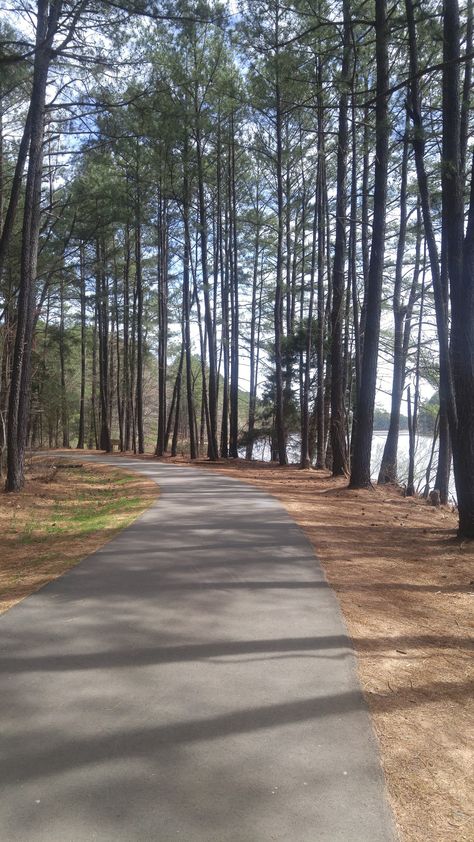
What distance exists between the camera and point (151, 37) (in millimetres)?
13883

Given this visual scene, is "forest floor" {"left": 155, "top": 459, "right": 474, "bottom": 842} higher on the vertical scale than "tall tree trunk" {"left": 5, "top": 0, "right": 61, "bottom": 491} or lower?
lower

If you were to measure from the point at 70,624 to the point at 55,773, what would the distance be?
6.26 ft

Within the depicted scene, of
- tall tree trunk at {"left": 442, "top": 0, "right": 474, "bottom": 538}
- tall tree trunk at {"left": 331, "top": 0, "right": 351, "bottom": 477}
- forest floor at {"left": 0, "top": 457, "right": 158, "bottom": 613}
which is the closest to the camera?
forest floor at {"left": 0, "top": 457, "right": 158, "bottom": 613}

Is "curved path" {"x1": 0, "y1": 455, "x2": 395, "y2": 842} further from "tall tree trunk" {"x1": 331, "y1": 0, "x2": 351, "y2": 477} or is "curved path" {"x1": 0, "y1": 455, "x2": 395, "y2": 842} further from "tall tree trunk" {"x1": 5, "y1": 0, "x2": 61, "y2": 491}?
"tall tree trunk" {"x1": 331, "y1": 0, "x2": 351, "y2": 477}

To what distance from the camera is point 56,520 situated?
370 inches

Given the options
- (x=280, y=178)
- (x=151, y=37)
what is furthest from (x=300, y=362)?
(x=151, y=37)

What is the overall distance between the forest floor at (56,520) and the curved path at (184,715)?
1.94ft

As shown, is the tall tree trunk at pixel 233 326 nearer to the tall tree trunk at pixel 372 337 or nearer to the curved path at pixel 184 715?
the tall tree trunk at pixel 372 337

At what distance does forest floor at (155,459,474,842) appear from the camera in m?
2.49

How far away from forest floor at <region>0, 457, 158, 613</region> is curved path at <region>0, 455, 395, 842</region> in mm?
590

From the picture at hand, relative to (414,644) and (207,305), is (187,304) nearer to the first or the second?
(207,305)

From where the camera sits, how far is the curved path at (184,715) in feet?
7.37

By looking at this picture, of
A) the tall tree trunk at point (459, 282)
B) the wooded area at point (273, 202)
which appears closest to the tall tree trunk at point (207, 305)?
the wooded area at point (273, 202)

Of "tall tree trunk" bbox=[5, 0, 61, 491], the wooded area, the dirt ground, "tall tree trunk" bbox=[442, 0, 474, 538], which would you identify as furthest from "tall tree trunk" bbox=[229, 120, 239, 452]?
"tall tree trunk" bbox=[442, 0, 474, 538]
